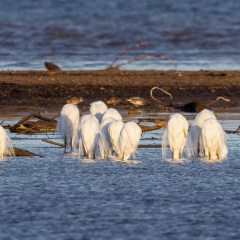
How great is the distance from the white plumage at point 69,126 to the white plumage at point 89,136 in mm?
1137

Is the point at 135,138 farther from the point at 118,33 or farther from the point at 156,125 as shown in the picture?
the point at 118,33

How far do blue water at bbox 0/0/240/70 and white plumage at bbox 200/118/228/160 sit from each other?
15.6 m

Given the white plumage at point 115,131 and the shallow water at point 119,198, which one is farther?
the white plumage at point 115,131

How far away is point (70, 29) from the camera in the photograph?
140ft

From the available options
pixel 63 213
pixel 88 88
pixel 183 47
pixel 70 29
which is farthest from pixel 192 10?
pixel 63 213

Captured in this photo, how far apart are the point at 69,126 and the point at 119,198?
13.3 feet

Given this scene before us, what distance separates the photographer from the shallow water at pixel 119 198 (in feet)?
23.0

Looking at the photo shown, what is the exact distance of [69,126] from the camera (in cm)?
1218

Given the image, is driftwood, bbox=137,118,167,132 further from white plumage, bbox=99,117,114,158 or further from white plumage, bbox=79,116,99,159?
white plumage, bbox=79,116,99,159

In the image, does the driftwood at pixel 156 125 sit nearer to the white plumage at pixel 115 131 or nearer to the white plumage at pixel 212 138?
the white plumage at pixel 115 131

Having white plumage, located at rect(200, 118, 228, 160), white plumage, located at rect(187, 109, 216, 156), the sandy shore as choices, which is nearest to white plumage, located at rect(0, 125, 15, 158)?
white plumage, located at rect(187, 109, 216, 156)

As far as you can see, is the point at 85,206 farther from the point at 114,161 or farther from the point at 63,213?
the point at 114,161

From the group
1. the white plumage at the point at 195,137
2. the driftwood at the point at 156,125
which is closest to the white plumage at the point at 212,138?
the white plumage at the point at 195,137

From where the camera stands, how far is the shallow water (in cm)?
702
